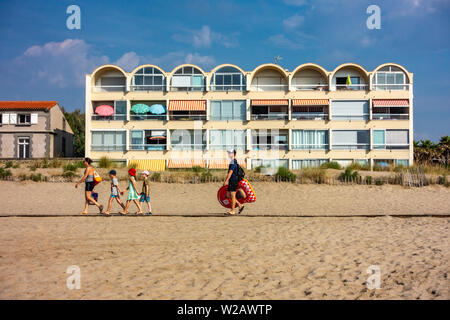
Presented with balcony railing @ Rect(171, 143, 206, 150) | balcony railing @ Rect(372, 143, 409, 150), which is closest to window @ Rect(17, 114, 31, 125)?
balcony railing @ Rect(171, 143, 206, 150)

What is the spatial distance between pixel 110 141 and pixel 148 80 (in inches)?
283

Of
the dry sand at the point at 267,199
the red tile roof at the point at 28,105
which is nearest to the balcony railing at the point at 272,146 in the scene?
the dry sand at the point at 267,199

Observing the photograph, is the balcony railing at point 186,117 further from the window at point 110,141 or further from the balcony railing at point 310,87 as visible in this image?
the balcony railing at point 310,87

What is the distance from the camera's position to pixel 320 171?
77.4 feet

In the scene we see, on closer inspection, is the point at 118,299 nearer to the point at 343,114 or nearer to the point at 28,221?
the point at 28,221

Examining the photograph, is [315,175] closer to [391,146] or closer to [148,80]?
[391,146]

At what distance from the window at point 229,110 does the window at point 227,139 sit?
1336 millimetres

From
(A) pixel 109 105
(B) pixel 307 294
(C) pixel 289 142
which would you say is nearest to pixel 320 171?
(C) pixel 289 142

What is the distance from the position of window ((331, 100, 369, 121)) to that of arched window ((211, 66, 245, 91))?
9.35 meters

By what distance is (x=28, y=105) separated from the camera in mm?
44469

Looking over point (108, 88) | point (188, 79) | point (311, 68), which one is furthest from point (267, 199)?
point (108, 88)

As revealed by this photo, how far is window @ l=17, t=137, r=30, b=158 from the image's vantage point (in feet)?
143

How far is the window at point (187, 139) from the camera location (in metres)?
39.0
